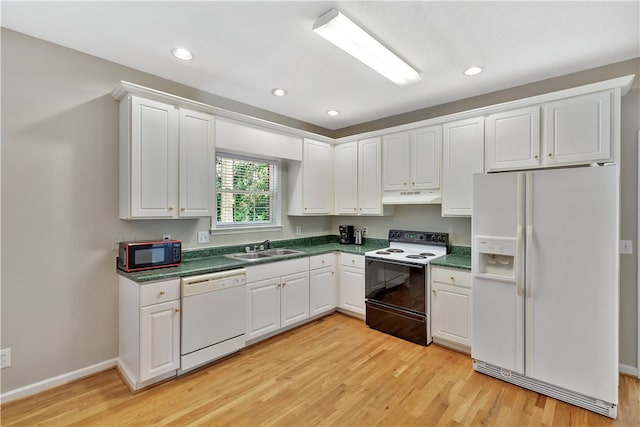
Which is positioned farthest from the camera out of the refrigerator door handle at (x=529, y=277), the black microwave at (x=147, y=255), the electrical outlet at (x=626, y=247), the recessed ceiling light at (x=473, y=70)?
the recessed ceiling light at (x=473, y=70)

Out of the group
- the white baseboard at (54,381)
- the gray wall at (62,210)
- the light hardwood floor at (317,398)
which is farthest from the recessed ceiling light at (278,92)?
the white baseboard at (54,381)

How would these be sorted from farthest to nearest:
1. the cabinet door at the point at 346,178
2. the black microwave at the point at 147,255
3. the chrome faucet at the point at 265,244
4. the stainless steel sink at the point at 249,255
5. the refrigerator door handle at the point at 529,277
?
the cabinet door at the point at 346,178 < the chrome faucet at the point at 265,244 < the stainless steel sink at the point at 249,255 < the black microwave at the point at 147,255 < the refrigerator door handle at the point at 529,277

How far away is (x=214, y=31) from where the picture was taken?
6.88ft

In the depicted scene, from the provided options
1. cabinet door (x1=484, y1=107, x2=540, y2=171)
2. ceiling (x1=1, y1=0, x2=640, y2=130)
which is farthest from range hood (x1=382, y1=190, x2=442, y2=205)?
ceiling (x1=1, y1=0, x2=640, y2=130)

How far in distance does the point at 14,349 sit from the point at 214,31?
271 centimetres

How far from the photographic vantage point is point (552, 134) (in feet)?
8.38

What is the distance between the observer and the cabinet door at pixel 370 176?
3795 mm

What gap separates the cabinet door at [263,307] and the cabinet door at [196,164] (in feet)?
2.93

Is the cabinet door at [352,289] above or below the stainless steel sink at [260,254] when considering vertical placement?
below

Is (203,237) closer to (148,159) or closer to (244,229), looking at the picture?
(244,229)

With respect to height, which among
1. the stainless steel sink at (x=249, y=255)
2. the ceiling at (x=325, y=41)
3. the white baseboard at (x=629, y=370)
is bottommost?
the white baseboard at (x=629, y=370)

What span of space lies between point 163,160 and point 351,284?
97.6 inches

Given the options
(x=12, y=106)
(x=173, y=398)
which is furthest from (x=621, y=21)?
(x=12, y=106)

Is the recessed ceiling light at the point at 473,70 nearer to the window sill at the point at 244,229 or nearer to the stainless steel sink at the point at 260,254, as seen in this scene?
the stainless steel sink at the point at 260,254
